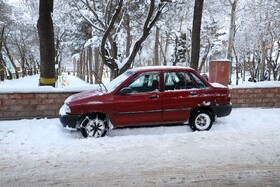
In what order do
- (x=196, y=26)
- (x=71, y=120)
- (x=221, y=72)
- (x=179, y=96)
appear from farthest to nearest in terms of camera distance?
(x=196, y=26) < (x=221, y=72) < (x=179, y=96) < (x=71, y=120)

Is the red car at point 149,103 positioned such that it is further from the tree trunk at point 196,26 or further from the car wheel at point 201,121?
the tree trunk at point 196,26

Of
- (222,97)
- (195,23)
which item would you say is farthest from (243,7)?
(222,97)

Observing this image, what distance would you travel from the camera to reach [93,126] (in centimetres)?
684

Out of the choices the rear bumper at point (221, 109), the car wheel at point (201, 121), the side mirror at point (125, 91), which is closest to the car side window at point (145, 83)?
the side mirror at point (125, 91)

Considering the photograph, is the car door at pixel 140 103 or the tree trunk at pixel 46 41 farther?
the tree trunk at pixel 46 41

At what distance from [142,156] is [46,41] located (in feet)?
19.8

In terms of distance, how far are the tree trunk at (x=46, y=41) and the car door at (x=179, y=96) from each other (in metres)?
4.64

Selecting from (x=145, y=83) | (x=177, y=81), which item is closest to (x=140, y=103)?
(x=145, y=83)

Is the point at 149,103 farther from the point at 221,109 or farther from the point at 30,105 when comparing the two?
the point at 30,105

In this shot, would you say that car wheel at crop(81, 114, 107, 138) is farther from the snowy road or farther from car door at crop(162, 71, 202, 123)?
car door at crop(162, 71, 202, 123)

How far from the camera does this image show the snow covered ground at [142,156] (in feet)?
15.0

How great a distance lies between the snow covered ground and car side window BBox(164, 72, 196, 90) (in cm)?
110

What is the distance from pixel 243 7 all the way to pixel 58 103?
979 inches

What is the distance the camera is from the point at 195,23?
38.8 ft
